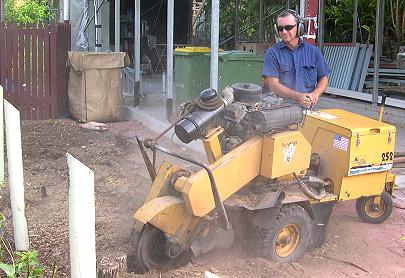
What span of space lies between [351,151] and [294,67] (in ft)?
2.81

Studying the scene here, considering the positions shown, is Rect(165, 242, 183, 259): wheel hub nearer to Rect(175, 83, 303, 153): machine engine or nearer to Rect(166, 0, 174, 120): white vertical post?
Rect(175, 83, 303, 153): machine engine

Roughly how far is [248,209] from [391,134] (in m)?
1.55

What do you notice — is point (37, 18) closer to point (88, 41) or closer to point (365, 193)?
point (88, 41)

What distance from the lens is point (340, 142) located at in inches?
191

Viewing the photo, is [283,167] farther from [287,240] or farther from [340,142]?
[340,142]

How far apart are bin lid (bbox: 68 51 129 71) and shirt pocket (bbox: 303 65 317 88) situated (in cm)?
579

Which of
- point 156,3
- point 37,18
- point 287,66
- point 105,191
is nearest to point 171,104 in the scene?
point 105,191

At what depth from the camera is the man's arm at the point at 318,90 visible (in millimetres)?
4844


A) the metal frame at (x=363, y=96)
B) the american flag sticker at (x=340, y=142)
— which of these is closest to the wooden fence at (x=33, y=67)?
the metal frame at (x=363, y=96)

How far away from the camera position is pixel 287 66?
506 centimetres

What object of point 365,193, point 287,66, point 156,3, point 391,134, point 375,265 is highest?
point 156,3

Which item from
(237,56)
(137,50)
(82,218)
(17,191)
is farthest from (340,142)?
(137,50)

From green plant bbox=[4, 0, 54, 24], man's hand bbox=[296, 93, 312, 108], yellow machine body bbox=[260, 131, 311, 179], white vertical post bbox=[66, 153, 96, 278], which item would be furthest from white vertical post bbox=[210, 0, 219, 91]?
green plant bbox=[4, 0, 54, 24]

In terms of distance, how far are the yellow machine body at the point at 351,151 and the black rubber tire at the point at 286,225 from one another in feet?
1.64
